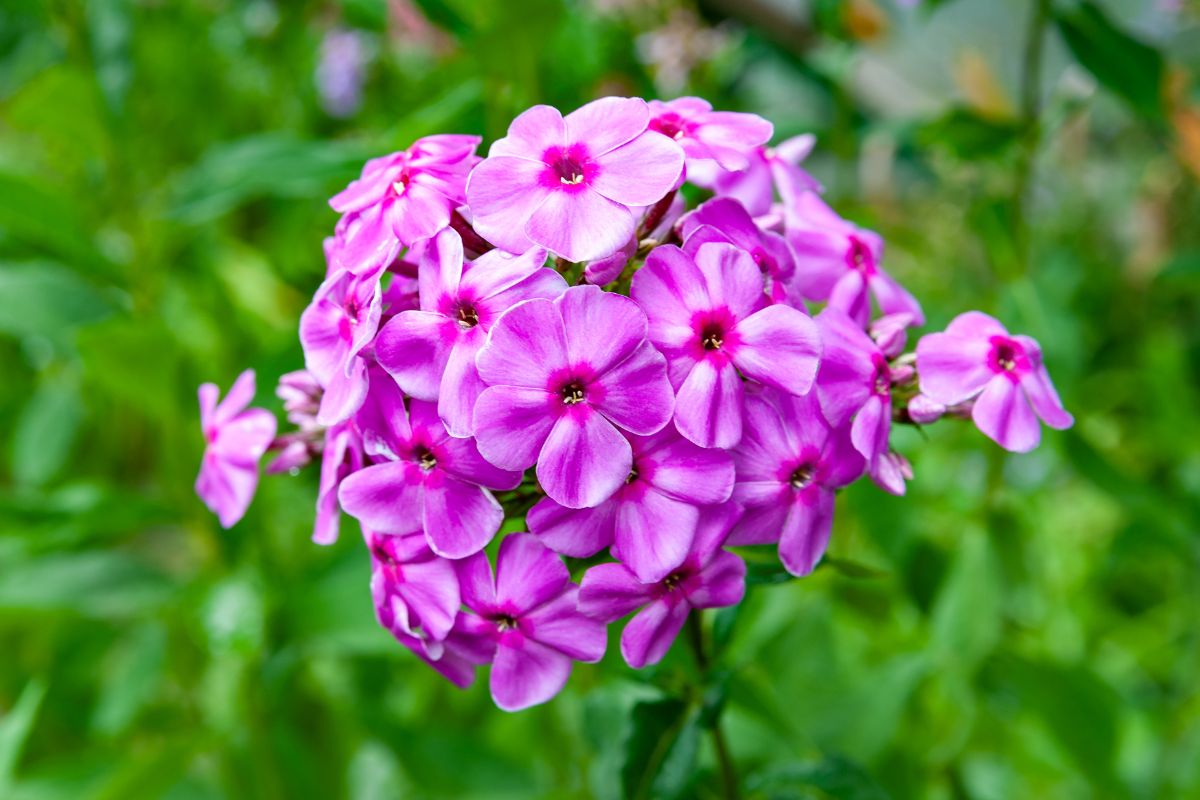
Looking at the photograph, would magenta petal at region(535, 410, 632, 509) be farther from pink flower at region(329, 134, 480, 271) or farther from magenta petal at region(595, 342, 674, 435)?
pink flower at region(329, 134, 480, 271)

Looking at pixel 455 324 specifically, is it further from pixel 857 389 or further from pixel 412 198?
pixel 857 389

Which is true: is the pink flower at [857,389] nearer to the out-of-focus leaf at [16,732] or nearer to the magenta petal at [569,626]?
the magenta petal at [569,626]

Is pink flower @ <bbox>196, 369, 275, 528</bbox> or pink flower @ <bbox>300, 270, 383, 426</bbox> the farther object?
pink flower @ <bbox>196, 369, 275, 528</bbox>

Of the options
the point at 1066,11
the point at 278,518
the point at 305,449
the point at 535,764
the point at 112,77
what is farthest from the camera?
the point at 278,518

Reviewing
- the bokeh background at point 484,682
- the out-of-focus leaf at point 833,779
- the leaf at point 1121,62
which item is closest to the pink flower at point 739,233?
the bokeh background at point 484,682

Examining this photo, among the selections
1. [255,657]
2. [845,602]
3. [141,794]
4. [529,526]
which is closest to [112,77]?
[255,657]

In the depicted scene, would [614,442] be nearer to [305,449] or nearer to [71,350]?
[305,449]

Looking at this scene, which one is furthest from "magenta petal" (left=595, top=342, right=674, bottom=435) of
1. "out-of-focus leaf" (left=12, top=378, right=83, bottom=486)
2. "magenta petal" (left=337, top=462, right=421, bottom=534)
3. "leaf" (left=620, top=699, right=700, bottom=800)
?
"out-of-focus leaf" (left=12, top=378, right=83, bottom=486)
